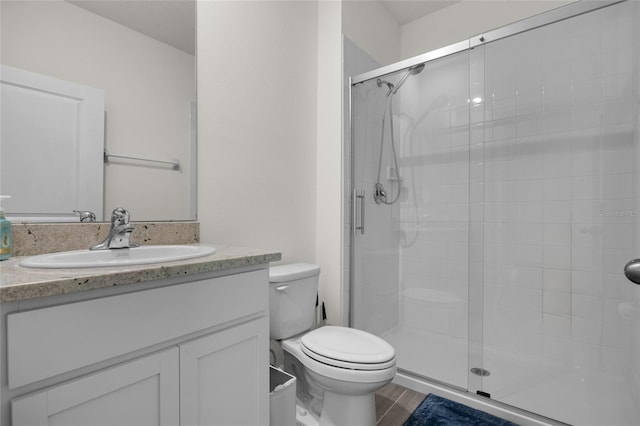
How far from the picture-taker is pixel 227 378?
1009 mm

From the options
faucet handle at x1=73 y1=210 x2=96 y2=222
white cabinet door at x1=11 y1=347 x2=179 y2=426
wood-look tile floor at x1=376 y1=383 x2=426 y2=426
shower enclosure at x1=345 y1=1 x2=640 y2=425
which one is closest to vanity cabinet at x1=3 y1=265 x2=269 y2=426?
white cabinet door at x1=11 y1=347 x2=179 y2=426

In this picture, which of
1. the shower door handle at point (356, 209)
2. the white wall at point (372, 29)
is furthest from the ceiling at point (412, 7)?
the shower door handle at point (356, 209)

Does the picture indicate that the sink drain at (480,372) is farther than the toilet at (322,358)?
Yes

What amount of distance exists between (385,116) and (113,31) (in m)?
1.67

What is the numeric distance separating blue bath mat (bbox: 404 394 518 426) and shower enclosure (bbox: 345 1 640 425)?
4.0 inches

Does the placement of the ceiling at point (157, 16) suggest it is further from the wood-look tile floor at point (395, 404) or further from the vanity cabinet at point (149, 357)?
the wood-look tile floor at point (395, 404)

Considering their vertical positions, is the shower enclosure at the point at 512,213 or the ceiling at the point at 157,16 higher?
the ceiling at the point at 157,16

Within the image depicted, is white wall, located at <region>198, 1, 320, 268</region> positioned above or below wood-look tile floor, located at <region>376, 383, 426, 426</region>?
above

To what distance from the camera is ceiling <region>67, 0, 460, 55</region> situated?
1.25 metres

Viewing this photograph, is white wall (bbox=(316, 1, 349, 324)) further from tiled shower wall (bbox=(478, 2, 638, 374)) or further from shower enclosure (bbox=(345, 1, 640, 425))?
tiled shower wall (bbox=(478, 2, 638, 374))

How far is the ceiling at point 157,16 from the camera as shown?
1.25 m

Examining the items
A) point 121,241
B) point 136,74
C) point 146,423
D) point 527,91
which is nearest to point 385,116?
point 527,91

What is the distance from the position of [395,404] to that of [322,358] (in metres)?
0.69

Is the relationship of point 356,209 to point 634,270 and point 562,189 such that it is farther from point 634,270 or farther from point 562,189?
point 634,270
